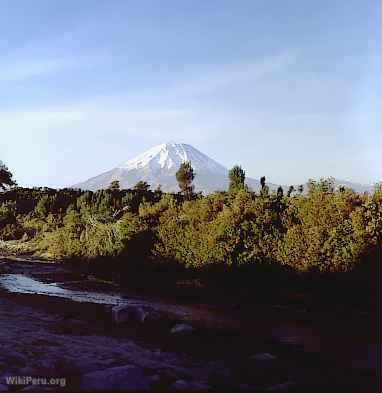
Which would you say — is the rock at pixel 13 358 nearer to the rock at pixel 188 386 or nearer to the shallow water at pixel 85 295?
the rock at pixel 188 386

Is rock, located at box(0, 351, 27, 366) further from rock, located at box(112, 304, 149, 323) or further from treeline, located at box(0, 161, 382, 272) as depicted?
treeline, located at box(0, 161, 382, 272)

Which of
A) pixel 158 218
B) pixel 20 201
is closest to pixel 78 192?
pixel 20 201

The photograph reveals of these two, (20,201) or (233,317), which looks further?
(20,201)

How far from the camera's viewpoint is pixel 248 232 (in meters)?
27.4

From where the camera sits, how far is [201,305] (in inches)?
883

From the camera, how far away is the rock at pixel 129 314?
18.2 meters

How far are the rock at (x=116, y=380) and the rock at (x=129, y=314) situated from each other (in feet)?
22.2

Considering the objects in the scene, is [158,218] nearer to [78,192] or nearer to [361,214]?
[361,214]

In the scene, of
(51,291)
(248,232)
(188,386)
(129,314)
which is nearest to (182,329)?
(129,314)

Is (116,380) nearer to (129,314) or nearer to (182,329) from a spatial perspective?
(182,329)

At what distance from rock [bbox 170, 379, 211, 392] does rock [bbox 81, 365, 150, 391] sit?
649mm

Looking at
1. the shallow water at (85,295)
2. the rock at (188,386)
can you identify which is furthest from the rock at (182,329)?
the rock at (188,386)

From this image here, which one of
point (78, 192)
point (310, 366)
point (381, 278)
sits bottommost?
point (310, 366)

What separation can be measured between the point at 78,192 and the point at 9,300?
69.0m
